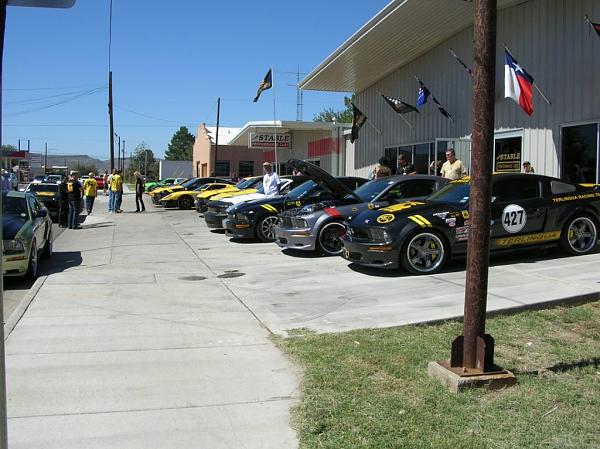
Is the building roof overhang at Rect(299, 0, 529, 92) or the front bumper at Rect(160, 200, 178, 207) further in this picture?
the front bumper at Rect(160, 200, 178, 207)

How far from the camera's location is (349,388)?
4.38 meters

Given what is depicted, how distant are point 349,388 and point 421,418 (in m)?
0.69

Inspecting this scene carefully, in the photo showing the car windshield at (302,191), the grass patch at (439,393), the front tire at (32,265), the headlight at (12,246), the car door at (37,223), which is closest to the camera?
the grass patch at (439,393)

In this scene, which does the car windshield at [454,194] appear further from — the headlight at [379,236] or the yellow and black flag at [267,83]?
the yellow and black flag at [267,83]

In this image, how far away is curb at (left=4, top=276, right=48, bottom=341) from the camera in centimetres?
631

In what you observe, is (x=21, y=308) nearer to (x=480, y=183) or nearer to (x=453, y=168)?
(x=480, y=183)

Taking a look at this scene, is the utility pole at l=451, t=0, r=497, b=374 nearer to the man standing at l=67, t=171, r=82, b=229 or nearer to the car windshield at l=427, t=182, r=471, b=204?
the car windshield at l=427, t=182, r=471, b=204

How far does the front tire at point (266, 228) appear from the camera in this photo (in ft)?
44.2

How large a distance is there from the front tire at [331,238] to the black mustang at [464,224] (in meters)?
1.53

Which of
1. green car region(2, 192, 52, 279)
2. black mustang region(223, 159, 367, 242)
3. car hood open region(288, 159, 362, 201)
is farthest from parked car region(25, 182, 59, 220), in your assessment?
car hood open region(288, 159, 362, 201)

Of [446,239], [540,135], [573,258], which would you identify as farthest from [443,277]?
[540,135]

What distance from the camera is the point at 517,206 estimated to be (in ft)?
30.3

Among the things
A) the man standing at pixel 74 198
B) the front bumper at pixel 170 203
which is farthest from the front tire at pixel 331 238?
the front bumper at pixel 170 203

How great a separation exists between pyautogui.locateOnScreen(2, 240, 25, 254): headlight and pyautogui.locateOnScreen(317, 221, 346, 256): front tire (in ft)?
16.6
